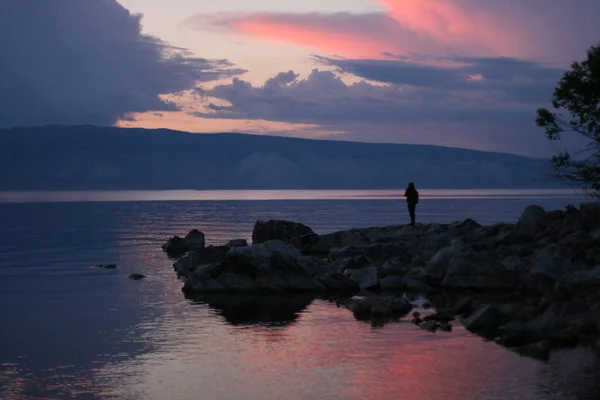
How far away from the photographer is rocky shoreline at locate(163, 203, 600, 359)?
15.6 metres

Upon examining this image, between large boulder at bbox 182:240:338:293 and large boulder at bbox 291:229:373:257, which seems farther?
large boulder at bbox 291:229:373:257

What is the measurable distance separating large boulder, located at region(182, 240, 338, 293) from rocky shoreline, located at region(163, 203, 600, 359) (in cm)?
3

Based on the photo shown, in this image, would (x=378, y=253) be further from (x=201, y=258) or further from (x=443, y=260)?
(x=201, y=258)

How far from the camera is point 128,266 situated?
29125mm

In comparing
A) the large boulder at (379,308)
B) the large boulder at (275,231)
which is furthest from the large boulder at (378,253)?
the large boulder at (275,231)

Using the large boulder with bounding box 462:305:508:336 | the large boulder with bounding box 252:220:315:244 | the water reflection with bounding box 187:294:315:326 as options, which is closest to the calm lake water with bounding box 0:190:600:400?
the water reflection with bounding box 187:294:315:326

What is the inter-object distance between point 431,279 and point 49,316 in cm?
1007

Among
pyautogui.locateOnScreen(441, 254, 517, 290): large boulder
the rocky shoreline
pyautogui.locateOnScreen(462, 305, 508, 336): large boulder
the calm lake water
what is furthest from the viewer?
pyautogui.locateOnScreen(441, 254, 517, 290): large boulder

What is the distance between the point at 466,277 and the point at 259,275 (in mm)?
5547

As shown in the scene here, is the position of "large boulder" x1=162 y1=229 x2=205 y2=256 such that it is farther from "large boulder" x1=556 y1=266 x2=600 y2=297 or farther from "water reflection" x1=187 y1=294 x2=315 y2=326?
"large boulder" x1=556 y1=266 x2=600 y2=297

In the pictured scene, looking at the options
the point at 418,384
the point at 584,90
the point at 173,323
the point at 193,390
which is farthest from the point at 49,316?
the point at 584,90

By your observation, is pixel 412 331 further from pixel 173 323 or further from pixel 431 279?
pixel 431 279

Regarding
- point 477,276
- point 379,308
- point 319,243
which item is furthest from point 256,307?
point 319,243

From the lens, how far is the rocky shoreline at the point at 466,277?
1563 centimetres
